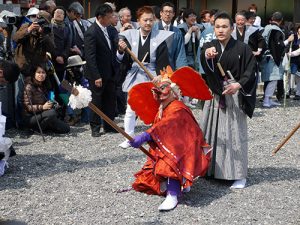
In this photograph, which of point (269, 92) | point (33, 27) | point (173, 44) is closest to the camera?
point (173, 44)

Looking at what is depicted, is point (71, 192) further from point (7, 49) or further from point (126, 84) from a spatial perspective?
point (7, 49)

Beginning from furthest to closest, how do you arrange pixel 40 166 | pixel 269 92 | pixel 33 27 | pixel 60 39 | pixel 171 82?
pixel 269 92, pixel 60 39, pixel 33 27, pixel 40 166, pixel 171 82

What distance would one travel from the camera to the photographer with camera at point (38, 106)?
6207mm

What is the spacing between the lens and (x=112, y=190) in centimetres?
424

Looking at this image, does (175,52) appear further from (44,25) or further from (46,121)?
(46,121)

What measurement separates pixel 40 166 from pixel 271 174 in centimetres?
243

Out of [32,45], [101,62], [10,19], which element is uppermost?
[10,19]

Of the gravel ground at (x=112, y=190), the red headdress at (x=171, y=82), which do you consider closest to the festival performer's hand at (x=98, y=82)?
the gravel ground at (x=112, y=190)

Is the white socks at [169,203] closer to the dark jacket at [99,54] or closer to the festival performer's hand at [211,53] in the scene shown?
the festival performer's hand at [211,53]

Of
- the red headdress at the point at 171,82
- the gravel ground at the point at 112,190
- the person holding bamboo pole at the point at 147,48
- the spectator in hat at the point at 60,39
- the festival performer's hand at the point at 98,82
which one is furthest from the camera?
the spectator in hat at the point at 60,39

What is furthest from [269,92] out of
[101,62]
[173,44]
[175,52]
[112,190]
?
[112,190]

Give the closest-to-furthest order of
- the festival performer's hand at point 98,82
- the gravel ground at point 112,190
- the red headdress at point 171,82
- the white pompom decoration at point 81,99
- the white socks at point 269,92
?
the white pompom decoration at point 81,99 < the gravel ground at point 112,190 < the red headdress at point 171,82 < the festival performer's hand at point 98,82 < the white socks at point 269,92

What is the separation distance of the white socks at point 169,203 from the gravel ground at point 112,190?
2.1 inches

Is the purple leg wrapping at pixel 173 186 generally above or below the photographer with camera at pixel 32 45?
below
